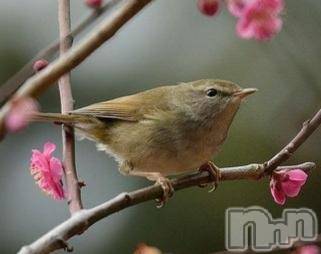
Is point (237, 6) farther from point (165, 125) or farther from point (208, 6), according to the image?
point (165, 125)

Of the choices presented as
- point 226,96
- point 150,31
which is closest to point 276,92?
point 226,96

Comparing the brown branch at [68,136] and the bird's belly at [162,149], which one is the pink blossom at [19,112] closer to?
the brown branch at [68,136]

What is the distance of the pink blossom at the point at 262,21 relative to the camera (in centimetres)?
126

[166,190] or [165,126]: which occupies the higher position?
[165,126]

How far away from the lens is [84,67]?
3.65m

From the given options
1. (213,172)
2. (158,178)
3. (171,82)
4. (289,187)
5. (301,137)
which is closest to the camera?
(301,137)

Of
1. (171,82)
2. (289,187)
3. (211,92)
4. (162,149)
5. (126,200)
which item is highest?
(171,82)

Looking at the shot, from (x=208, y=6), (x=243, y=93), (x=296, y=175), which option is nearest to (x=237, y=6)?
(x=208, y=6)

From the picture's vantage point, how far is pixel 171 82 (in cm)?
348

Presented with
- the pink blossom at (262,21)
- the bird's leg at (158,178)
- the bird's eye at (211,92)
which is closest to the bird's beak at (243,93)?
the bird's eye at (211,92)

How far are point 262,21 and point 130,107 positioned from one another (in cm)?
107

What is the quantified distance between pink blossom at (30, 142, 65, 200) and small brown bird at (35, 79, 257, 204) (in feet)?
1.52

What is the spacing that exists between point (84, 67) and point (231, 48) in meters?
0.64

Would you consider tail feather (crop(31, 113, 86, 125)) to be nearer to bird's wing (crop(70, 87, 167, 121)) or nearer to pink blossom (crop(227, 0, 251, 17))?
bird's wing (crop(70, 87, 167, 121))
